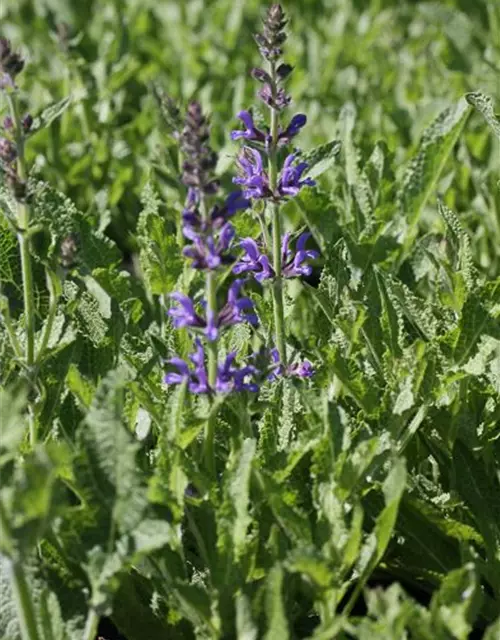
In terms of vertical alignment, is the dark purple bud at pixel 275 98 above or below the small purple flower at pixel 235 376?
above

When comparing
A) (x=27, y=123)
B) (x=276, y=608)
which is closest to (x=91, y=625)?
(x=276, y=608)

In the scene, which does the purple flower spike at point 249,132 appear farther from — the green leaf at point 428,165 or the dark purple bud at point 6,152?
the green leaf at point 428,165

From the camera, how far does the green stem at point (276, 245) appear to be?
279 cm

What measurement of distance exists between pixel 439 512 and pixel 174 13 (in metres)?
4.78

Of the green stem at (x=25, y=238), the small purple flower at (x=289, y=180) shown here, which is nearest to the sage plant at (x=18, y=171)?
the green stem at (x=25, y=238)

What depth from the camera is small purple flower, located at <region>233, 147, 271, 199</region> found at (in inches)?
110

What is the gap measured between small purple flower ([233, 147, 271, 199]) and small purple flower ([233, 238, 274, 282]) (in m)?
0.12

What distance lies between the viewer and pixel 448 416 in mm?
2850

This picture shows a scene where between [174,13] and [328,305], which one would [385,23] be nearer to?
[174,13]

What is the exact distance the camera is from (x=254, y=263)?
2838 mm

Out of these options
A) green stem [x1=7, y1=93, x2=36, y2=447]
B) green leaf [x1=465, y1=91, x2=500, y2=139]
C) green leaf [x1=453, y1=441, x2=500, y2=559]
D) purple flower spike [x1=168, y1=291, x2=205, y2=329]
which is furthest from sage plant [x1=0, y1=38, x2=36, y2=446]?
green leaf [x1=465, y1=91, x2=500, y2=139]

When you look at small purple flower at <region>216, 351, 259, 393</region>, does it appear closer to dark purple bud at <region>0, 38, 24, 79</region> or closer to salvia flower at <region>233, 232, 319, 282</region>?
salvia flower at <region>233, 232, 319, 282</region>

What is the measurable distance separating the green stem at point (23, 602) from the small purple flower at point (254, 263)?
973 millimetres

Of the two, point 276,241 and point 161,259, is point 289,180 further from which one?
point 161,259
